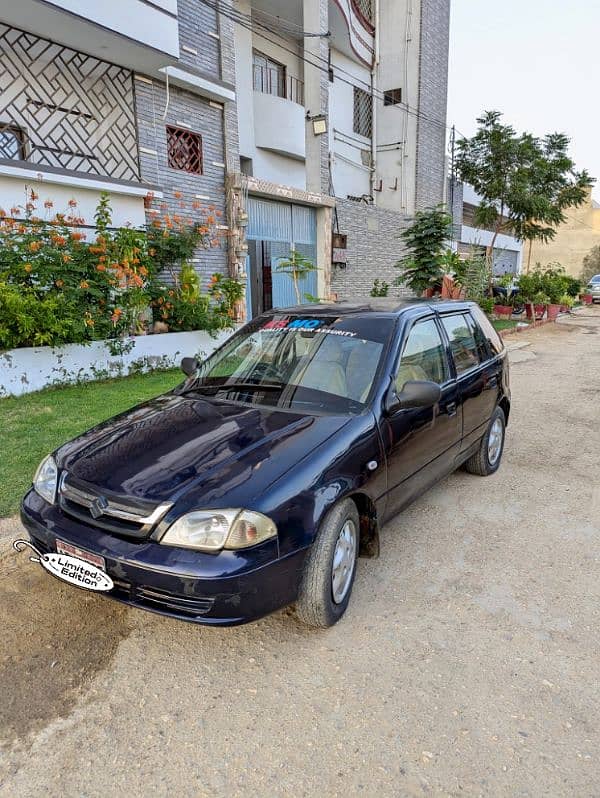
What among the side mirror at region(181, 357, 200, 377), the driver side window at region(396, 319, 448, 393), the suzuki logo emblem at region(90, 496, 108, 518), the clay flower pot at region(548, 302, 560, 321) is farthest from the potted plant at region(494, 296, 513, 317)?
the suzuki logo emblem at region(90, 496, 108, 518)

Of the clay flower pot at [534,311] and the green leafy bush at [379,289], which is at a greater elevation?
the green leafy bush at [379,289]

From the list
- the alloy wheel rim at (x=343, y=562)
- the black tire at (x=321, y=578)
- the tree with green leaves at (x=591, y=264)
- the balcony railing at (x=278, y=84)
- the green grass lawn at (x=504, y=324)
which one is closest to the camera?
the black tire at (x=321, y=578)

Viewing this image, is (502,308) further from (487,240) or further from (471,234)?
(487,240)

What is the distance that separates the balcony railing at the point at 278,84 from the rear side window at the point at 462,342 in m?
12.6

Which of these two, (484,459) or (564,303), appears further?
(564,303)

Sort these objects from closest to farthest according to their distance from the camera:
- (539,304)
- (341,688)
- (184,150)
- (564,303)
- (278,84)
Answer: (341,688) < (184,150) < (278,84) < (539,304) < (564,303)

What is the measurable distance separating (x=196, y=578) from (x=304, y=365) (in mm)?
1592

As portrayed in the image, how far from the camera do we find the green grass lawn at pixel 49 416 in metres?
4.42

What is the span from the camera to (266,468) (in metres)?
2.56

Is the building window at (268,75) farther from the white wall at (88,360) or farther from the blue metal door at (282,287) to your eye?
the white wall at (88,360)

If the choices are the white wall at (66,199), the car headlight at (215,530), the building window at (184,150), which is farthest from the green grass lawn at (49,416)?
the building window at (184,150)

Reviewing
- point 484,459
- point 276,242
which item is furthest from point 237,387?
point 276,242

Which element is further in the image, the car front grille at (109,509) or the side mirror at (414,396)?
the side mirror at (414,396)

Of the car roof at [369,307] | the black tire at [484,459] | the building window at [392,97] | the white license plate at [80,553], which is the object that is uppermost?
the building window at [392,97]
